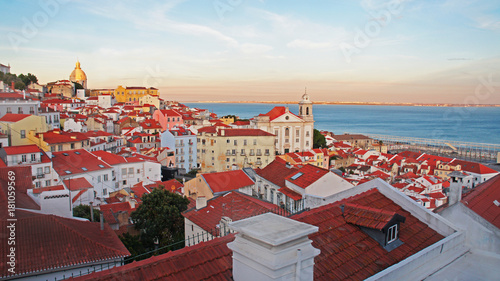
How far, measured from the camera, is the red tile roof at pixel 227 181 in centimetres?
1515

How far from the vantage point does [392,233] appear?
4477mm

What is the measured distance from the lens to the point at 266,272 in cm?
273

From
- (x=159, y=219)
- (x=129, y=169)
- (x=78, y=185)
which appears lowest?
(x=129, y=169)

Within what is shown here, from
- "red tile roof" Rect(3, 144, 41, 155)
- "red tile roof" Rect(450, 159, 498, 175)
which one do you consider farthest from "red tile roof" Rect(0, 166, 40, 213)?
"red tile roof" Rect(450, 159, 498, 175)

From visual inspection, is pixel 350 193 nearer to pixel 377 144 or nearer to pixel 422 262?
pixel 422 262

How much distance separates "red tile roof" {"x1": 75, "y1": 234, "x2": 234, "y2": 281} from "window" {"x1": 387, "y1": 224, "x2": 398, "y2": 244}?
7.02ft

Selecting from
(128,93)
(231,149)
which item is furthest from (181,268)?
(128,93)

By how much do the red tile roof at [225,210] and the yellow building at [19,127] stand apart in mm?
24592

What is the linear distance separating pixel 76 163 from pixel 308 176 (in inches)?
769

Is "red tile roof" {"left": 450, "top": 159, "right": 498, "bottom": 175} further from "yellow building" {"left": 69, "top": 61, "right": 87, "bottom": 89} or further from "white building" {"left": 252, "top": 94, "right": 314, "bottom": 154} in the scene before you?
"yellow building" {"left": 69, "top": 61, "right": 87, "bottom": 89}

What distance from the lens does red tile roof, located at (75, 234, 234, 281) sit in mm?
3008

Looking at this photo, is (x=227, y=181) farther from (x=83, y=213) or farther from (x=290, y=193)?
(x=83, y=213)

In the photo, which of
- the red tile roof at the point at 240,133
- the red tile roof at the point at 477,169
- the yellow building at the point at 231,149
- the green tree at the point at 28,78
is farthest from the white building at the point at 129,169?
the green tree at the point at 28,78

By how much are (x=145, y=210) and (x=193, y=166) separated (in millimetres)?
27959
